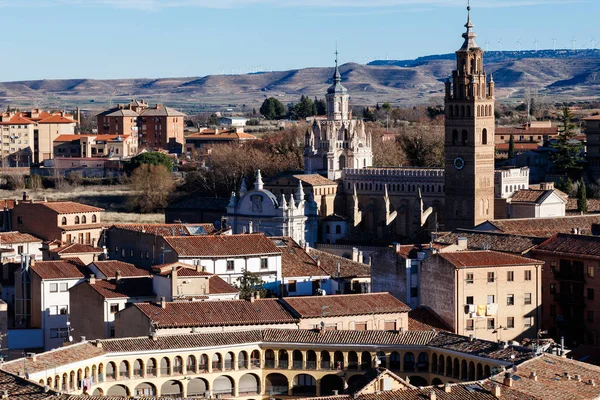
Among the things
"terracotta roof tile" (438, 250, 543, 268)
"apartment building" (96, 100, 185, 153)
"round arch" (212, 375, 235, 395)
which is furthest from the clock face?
"apartment building" (96, 100, 185, 153)

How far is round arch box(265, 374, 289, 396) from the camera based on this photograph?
42250 millimetres

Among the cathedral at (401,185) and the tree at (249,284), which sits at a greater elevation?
the cathedral at (401,185)

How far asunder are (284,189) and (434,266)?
2750cm

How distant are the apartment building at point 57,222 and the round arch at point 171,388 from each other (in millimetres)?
20429

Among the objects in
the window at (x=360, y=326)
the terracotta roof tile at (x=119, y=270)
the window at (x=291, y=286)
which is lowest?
the window at (x=360, y=326)

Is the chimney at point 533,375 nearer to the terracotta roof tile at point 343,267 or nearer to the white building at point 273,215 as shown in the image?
the terracotta roof tile at point 343,267

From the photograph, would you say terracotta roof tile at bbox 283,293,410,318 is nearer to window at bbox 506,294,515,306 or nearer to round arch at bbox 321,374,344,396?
round arch at bbox 321,374,344,396

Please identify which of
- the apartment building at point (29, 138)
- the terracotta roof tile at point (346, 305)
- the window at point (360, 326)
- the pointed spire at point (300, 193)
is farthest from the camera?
the apartment building at point (29, 138)

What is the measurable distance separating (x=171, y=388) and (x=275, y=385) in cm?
282

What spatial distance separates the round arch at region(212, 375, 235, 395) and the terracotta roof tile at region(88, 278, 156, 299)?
5262mm

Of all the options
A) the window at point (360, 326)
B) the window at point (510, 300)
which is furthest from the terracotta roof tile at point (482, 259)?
the window at point (360, 326)

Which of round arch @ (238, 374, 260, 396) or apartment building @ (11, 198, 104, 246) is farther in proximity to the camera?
apartment building @ (11, 198, 104, 246)

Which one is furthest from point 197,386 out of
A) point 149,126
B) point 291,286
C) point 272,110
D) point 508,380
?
point 272,110

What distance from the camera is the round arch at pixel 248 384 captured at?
42.0 m
